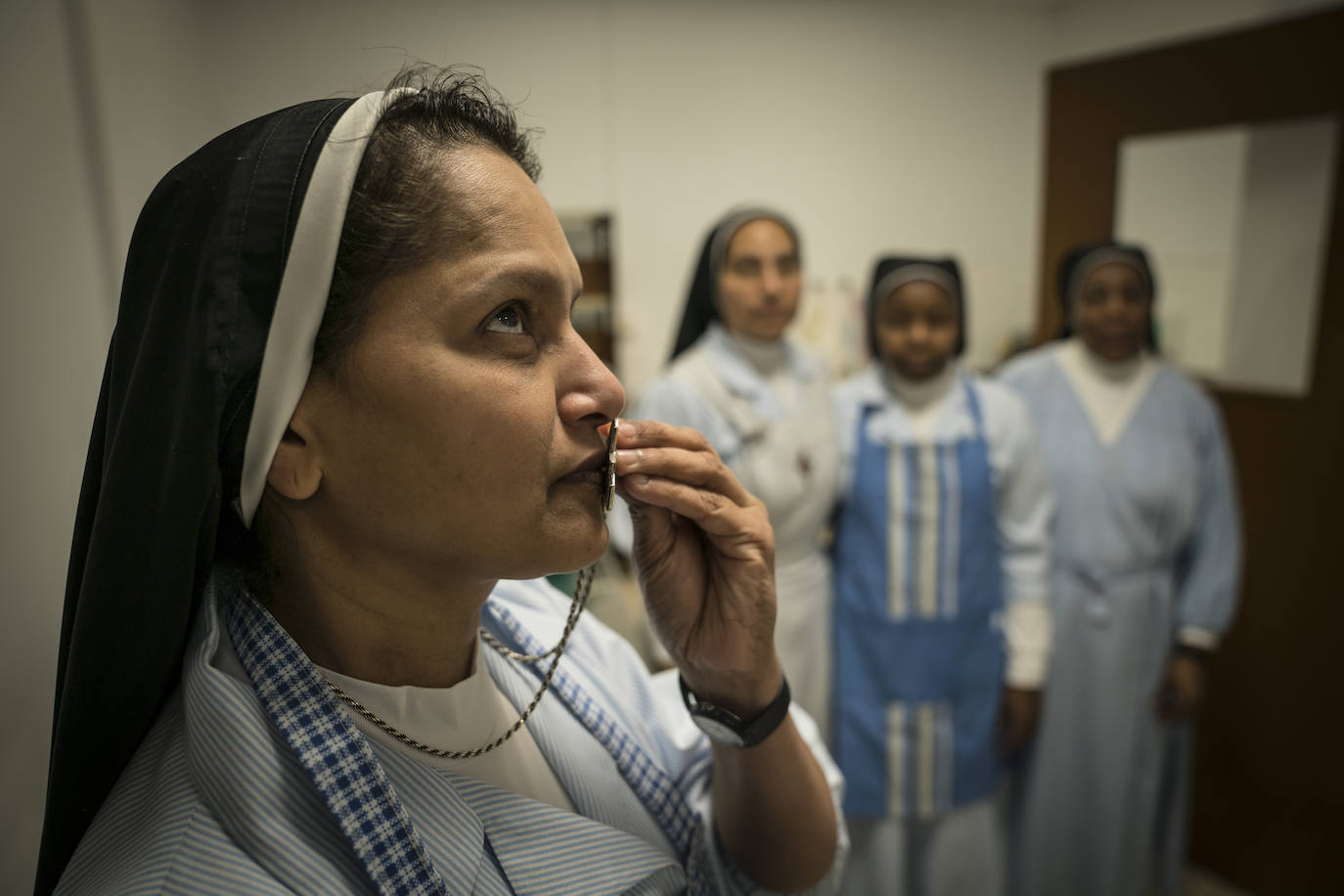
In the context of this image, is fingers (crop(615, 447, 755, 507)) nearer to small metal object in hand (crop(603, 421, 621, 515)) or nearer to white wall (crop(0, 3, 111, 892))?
small metal object in hand (crop(603, 421, 621, 515))

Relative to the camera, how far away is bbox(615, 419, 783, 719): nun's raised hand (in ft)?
2.86

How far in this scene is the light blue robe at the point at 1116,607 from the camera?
7.28ft

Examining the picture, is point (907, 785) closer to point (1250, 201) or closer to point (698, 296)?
point (698, 296)

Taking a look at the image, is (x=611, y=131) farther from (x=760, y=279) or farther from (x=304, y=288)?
(x=304, y=288)

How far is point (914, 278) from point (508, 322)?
155 cm

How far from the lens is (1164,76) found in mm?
2445

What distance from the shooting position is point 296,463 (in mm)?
712

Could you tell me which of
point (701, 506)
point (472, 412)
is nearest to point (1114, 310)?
point (701, 506)

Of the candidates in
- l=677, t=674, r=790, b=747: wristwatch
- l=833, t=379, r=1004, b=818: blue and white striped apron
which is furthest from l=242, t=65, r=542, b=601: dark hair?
l=833, t=379, r=1004, b=818: blue and white striped apron

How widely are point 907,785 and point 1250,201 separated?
1988mm

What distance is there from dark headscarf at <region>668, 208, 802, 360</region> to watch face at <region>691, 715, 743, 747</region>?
4.78 feet

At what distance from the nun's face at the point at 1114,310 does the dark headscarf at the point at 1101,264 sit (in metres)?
0.01

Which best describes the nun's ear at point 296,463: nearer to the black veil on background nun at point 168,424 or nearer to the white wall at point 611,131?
the black veil on background nun at point 168,424

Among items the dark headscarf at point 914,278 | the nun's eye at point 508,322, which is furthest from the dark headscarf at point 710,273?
the nun's eye at point 508,322
